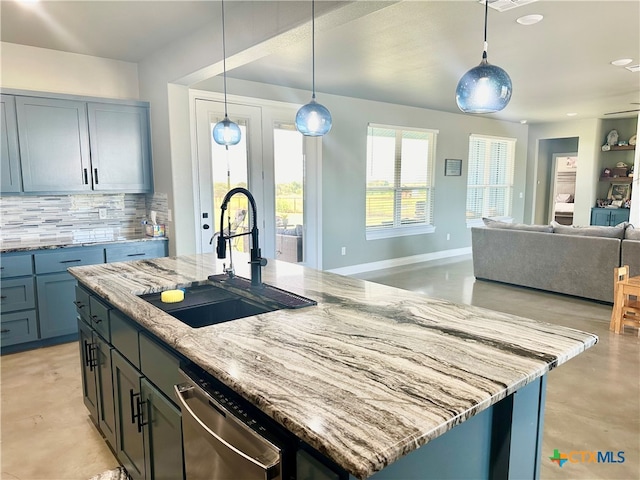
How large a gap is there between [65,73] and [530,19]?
13.2 ft

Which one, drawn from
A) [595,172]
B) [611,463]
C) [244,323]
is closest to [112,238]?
[244,323]

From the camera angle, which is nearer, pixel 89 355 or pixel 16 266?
pixel 89 355

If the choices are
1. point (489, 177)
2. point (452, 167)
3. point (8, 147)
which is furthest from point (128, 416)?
point (489, 177)

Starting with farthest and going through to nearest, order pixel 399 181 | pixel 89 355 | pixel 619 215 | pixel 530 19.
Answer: pixel 619 215
pixel 399 181
pixel 530 19
pixel 89 355

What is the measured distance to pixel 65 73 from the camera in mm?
4066

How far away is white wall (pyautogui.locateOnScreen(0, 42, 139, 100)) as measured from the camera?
3.82 m

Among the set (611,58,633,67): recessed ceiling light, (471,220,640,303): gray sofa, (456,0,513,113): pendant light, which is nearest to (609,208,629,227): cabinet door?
(471,220,640,303): gray sofa

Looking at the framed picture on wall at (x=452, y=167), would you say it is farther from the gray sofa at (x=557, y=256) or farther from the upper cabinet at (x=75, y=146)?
the upper cabinet at (x=75, y=146)

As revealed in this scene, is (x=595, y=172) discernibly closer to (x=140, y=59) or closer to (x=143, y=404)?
(x=140, y=59)

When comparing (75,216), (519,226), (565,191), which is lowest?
(519,226)

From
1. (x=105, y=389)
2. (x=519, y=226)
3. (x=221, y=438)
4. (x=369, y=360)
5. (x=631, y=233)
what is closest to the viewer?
(x=221, y=438)

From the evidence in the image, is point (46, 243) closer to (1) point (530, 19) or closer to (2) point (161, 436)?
(2) point (161, 436)

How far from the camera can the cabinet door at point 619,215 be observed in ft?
27.7

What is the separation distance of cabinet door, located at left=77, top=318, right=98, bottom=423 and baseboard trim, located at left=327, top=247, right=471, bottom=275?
12.9 ft
